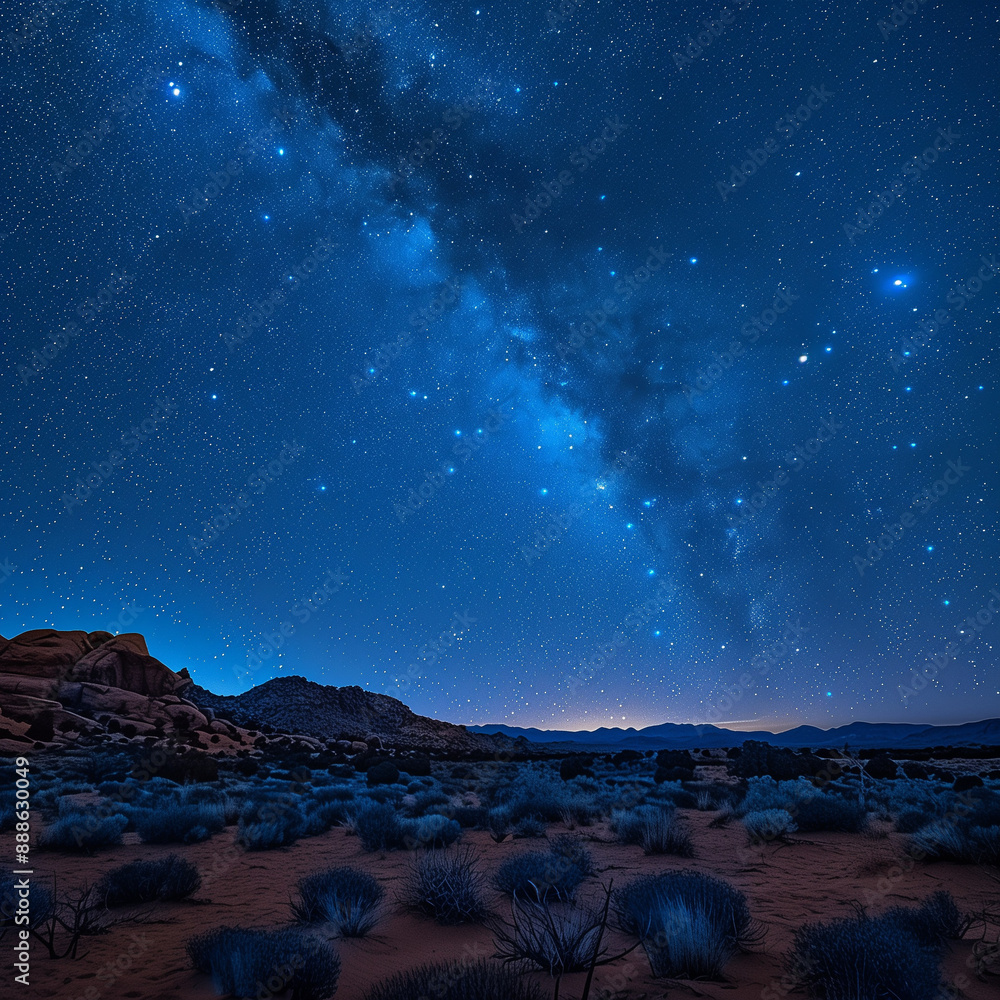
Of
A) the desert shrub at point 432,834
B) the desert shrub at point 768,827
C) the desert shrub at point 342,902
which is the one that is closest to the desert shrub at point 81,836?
the desert shrub at point 342,902

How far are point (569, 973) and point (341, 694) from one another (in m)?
89.4

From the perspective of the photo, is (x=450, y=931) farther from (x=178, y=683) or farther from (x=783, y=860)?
(x=178, y=683)

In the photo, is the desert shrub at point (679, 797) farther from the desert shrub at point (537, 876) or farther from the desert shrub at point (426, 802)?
the desert shrub at point (537, 876)

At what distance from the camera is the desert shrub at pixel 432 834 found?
9508mm

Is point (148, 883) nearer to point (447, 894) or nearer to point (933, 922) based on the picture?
point (447, 894)

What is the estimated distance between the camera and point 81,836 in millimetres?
8867

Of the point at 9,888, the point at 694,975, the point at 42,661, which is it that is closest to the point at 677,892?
the point at 694,975

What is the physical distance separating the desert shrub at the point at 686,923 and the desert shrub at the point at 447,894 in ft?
5.26

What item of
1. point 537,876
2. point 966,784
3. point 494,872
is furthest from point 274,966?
point 966,784

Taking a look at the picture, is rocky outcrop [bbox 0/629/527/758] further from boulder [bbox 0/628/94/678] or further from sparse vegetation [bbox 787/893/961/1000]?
sparse vegetation [bbox 787/893/961/1000]

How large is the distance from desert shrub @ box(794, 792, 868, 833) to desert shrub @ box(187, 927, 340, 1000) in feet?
35.1

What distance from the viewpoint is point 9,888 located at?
20.0ft

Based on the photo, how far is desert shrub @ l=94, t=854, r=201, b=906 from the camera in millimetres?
6469

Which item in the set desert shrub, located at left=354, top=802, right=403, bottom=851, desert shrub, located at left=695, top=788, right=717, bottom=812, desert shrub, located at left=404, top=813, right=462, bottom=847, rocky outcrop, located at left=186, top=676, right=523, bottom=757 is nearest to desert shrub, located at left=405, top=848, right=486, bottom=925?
desert shrub, located at left=404, top=813, right=462, bottom=847
